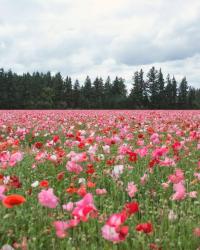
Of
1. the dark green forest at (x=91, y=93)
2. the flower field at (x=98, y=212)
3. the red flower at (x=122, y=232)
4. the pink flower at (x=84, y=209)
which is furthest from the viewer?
the dark green forest at (x=91, y=93)

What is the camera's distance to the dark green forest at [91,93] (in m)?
73.2

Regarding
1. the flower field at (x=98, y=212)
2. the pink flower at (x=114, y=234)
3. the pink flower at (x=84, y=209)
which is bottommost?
the flower field at (x=98, y=212)

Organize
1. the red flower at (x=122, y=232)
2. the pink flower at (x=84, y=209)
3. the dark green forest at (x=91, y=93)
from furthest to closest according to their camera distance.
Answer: the dark green forest at (x=91, y=93)
the pink flower at (x=84, y=209)
the red flower at (x=122, y=232)

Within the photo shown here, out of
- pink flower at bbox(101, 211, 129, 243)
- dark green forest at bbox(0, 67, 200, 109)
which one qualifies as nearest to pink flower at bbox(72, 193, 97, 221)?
pink flower at bbox(101, 211, 129, 243)

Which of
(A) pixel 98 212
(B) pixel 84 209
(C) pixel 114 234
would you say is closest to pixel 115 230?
(C) pixel 114 234

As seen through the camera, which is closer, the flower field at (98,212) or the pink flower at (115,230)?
the pink flower at (115,230)

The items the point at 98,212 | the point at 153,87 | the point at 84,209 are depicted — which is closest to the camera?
the point at 84,209

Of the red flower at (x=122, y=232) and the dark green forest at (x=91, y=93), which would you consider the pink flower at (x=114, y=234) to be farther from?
the dark green forest at (x=91, y=93)

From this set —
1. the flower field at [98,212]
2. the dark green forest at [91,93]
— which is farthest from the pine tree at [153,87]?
the flower field at [98,212]

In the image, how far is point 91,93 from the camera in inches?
3140

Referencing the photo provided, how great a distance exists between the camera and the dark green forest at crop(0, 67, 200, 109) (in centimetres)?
7319

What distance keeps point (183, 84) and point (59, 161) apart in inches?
3262

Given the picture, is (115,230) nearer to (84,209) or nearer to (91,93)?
(84,209)

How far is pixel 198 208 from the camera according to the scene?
3484mm
